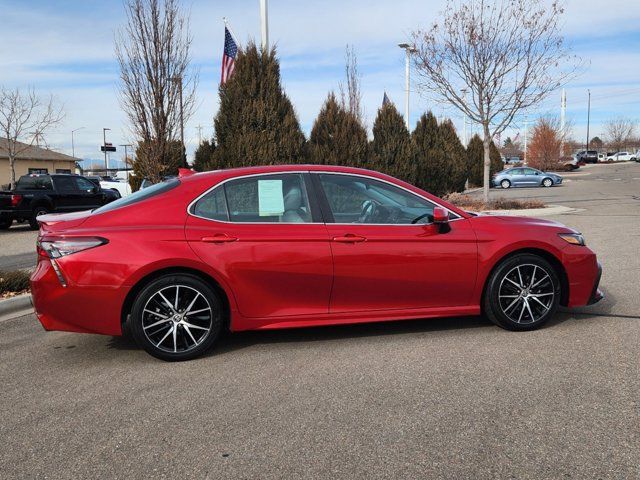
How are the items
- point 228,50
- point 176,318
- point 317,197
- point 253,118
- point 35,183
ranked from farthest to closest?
point 35,183
point 228,50
point 253,118
point 317,197
point 176,318

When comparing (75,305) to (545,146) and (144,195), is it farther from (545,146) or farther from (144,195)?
(545,146)

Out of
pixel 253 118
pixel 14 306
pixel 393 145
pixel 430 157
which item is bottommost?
pixel 14 306

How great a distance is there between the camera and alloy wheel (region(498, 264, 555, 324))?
5.12m

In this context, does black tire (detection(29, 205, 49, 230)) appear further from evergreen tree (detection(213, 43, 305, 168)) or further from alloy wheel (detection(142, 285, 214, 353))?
alloy wheel (detection(142, 285, 214, 353))

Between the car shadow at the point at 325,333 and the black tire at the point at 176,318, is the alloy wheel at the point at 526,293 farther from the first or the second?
the black tire at the point at 176,318

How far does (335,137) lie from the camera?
15844mm

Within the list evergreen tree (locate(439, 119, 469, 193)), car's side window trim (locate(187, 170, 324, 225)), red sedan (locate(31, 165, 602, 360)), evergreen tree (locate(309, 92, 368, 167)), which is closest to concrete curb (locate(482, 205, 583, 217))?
evergreen tree (locate(439, 119, 469, 193))

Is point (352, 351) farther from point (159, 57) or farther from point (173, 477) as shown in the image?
point (159, 57)

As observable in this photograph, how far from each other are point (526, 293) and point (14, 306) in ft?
18.2

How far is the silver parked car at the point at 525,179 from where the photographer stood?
37719 millimetres

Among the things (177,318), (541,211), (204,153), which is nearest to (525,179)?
(541,211)

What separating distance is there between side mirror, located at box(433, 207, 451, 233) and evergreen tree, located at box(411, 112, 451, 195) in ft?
45.5

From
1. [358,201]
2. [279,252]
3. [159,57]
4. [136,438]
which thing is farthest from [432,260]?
[159,57]

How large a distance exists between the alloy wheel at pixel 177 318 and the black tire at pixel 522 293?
2.53 metres
